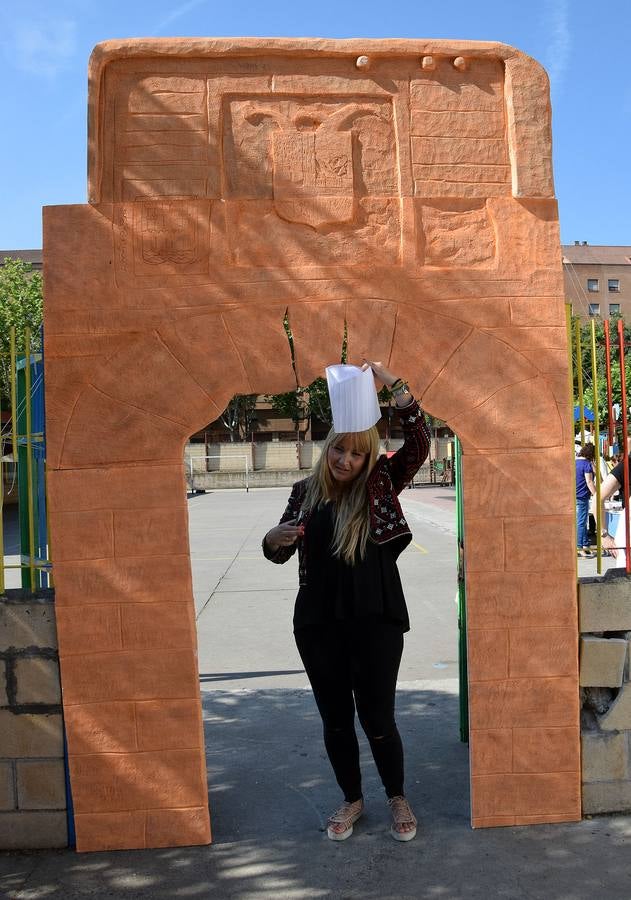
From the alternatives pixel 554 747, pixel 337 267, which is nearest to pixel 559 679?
pixel 554 747

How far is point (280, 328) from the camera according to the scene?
3.57 meters

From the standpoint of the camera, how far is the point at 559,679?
3688 millimetres

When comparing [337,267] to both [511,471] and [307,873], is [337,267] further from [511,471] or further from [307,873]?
[307,873]

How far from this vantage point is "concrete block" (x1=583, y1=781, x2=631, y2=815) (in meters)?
3.75

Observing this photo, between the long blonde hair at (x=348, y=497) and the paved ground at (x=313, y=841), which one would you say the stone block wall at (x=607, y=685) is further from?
the long blonde hair at (x=348, y=497)

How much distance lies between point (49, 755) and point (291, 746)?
1.60 metres

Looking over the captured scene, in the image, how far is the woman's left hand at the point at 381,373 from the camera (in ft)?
11.2

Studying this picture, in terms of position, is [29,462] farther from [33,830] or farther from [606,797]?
[606,797]

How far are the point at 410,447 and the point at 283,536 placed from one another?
670mm

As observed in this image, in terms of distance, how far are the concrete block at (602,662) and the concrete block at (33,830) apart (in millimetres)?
2449

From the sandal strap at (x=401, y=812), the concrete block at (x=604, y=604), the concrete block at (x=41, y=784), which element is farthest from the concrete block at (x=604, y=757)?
the concrete block at (x=41, y=784)

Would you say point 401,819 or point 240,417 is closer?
point 401,819

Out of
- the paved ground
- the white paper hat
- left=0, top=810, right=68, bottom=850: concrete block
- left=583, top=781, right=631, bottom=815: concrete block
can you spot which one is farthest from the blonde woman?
left=0, top=810, right=68, bottom=850: concrete block

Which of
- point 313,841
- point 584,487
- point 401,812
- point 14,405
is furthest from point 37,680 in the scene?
point 584,487
